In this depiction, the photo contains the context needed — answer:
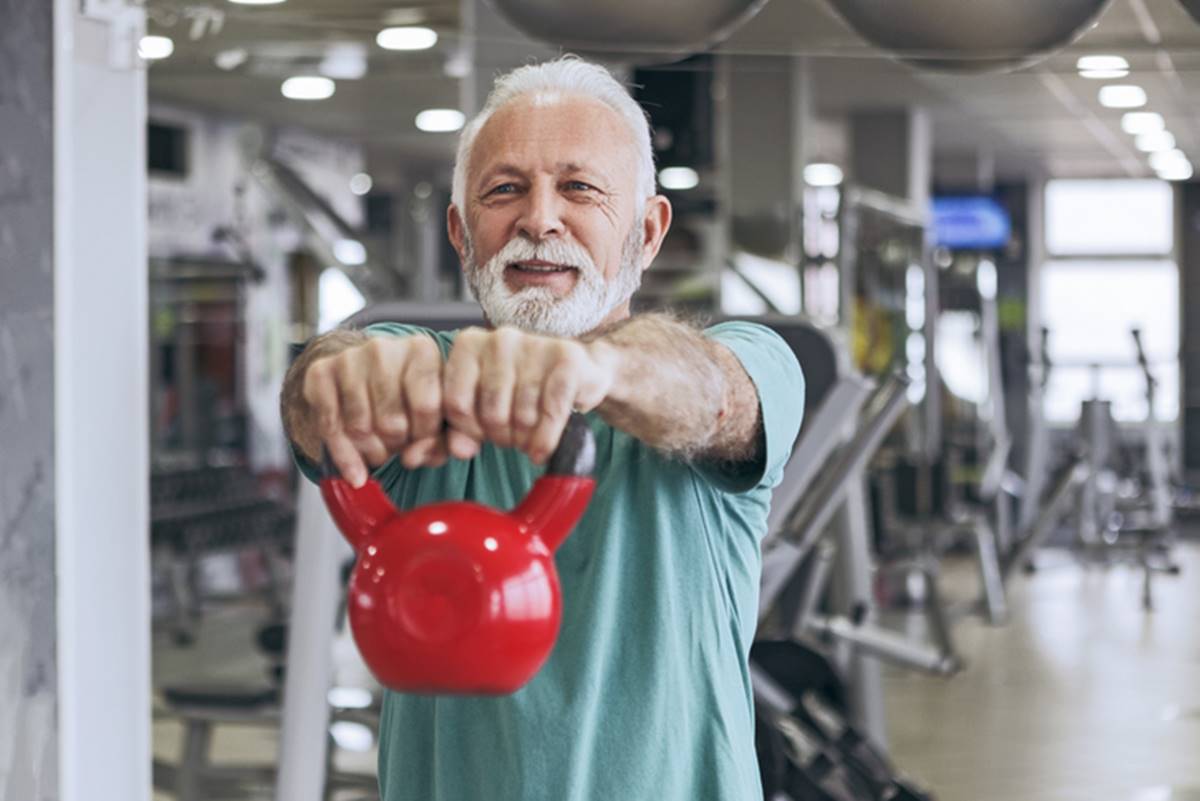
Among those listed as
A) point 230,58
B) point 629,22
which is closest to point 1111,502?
point 230,58

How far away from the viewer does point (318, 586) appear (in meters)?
2.61

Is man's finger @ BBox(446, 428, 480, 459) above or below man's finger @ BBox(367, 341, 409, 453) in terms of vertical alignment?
below

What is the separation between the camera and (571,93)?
3.87 ft

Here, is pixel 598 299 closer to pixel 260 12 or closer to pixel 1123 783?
pixel 260 12

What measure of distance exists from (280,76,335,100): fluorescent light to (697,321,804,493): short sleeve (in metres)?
6.69

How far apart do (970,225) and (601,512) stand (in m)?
13.8

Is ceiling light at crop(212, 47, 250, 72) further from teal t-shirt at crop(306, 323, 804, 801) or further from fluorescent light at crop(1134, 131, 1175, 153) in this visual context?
teal t-shirt at crop(306, 323, 804, 801)

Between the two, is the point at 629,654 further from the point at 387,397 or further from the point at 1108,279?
the point at 1108,279

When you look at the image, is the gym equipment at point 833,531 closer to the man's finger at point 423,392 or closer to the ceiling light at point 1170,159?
the ceiling light at point 1170,159

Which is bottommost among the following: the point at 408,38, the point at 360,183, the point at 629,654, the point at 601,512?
the point at 629,654

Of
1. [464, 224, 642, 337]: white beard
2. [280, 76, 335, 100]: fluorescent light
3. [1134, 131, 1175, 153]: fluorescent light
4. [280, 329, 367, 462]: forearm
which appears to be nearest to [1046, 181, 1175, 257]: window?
[280, 76, 335, 100]: fluorescent light

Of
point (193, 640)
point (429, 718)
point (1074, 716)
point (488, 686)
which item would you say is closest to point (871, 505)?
point (1074, 716)

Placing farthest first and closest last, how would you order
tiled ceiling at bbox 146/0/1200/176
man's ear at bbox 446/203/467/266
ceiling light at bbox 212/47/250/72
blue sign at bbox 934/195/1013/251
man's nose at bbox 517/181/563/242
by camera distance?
blue sign at bbox 934/195/1013/251, ceiling light at bbox 212/47/250/72, tiled ceiling at bbox 146/0/1200/176, man's ear at bbox 446/203/467/266, man's nose at bbox 517/181/563/242

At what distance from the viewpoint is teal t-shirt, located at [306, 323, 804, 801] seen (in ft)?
3.78
